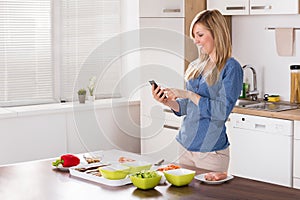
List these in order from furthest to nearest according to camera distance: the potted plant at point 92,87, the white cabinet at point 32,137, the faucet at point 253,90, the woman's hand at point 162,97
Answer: the potted plant at point 92,87 → the faucet at point 253,90 → the white cabinet at point 32,137 → the woman's hand at point 162,97

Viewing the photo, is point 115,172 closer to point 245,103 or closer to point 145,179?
point 145,179

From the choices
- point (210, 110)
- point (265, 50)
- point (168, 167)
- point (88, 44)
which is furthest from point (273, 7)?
point (168, 167)

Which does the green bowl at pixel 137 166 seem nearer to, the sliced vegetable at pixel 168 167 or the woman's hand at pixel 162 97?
the sliced vegetable at pixel 168 167

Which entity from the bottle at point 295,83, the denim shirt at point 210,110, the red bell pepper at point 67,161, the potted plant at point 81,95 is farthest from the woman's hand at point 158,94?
the potted plant at point 81,95

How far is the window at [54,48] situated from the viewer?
517 cm

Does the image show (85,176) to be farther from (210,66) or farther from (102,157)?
(210,66)

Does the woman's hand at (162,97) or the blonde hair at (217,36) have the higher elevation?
the blonde hair at (217,36)

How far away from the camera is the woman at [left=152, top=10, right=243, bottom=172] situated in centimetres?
317

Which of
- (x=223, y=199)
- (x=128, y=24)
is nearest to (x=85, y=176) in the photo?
(x=223, y=199)

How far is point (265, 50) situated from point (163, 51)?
0.86 m

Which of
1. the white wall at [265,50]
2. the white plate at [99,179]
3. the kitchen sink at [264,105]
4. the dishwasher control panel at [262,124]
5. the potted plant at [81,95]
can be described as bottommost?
the white plate at [99,179]

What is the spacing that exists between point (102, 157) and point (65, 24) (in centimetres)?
247

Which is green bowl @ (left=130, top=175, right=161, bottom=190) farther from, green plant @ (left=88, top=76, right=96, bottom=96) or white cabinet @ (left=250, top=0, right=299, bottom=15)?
green plant @ (left=88, top=76, right=96, bottom=96)

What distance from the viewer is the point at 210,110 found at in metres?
3.18
